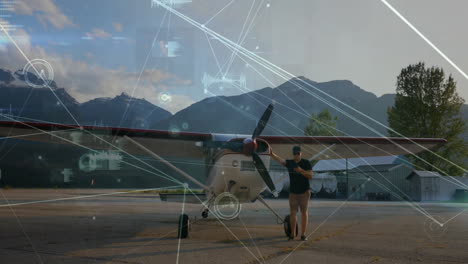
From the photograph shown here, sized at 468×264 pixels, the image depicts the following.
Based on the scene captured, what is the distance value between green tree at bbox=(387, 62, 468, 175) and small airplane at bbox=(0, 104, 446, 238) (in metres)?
30.4

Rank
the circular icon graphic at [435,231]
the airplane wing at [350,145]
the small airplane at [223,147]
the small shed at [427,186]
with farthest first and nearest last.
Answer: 1. the small shed at [427,186]
2. the airplane wing at [350,145]
3. the small airplane at [223,147]
4. the circular icon graphic at [435,231]

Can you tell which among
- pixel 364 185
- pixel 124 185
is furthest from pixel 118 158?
pixel 364 185

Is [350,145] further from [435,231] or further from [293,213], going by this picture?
[293,213]

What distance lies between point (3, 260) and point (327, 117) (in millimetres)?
53042

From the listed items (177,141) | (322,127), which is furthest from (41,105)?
(177,141)

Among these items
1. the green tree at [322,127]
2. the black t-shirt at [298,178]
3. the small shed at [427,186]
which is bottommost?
the small shed at [427,186]

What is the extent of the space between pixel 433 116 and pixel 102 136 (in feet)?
130

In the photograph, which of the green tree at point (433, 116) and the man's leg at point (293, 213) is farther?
the green tree at point (433, 116)

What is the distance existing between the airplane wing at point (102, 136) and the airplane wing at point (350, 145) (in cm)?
251

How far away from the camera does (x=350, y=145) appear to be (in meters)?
13.0

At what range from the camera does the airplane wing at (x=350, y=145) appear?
12096mm

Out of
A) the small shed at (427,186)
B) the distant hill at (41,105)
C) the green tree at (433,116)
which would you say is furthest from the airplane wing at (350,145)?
the distant hill at (41,105)

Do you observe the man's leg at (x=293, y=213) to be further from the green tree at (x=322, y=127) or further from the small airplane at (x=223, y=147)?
the green tree at (x=322, y=127)

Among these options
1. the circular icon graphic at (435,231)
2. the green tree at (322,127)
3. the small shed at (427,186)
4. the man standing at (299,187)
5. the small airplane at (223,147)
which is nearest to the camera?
the man standing at (299,187)
